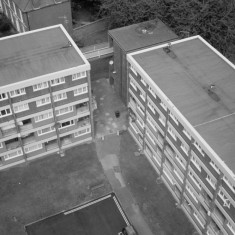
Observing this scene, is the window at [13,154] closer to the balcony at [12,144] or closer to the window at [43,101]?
the balcony at [12,144]

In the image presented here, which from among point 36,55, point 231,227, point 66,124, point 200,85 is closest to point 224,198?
point 231,227

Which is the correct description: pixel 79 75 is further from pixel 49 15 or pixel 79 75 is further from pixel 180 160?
pixel 49 15

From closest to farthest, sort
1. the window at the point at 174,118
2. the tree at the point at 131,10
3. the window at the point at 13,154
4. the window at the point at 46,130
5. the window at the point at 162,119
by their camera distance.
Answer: the window at the point at 174,118 < the window at the point at 162,119 < the window at the point at 46,130 < the window at the point at 13,154 < the tree at the point at 131,10

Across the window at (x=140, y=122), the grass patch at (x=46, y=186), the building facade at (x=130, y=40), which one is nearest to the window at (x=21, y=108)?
the grass patch at (x=46, y=186)

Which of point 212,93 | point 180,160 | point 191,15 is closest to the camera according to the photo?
point 212,93

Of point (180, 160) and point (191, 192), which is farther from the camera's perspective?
point (180, 160)

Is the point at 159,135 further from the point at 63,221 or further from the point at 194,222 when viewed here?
the point at 63,221
